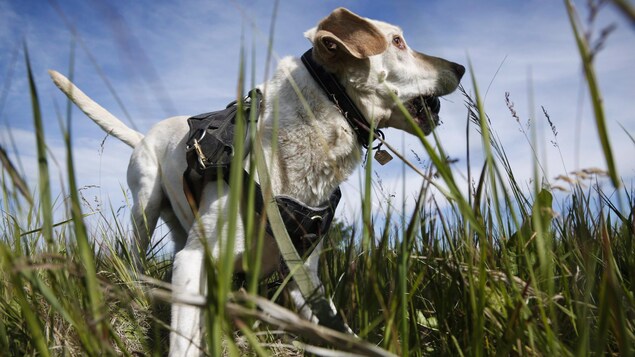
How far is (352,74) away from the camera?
2619 mm

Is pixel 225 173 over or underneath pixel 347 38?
underneath

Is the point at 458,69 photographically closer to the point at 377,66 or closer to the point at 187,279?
the point at 377,66

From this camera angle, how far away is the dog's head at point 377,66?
259 cm

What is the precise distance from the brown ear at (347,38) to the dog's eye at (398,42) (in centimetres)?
19

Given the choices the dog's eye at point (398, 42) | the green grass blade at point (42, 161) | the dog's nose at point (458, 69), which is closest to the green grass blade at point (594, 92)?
the green grass blade at point (42, 161)

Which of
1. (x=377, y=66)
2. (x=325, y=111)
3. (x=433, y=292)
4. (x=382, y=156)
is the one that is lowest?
(x=433, y=292)

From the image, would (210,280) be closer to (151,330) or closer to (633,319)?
(633,319)

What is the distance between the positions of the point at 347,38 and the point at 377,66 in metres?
0.23

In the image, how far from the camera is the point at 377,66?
2680 millimetres

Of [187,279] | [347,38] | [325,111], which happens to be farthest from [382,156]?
[187,279]

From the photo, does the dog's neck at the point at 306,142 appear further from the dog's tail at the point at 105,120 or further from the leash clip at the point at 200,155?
the dog's tail at the point at 105,120

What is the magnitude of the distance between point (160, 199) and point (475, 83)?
2.67m

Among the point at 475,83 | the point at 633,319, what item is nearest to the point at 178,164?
the point at 475,83

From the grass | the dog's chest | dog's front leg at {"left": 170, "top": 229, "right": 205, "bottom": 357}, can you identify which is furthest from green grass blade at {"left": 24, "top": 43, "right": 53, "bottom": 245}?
the dog's chest
